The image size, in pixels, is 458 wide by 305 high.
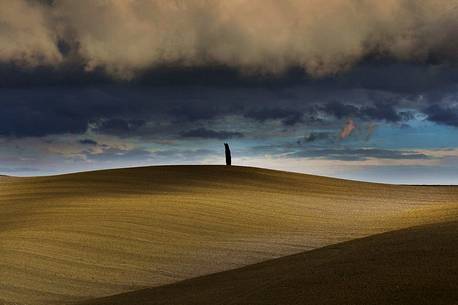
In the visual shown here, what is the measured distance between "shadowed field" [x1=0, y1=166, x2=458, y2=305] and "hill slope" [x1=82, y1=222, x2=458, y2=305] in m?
1.94

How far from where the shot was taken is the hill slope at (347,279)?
6121 millimetres

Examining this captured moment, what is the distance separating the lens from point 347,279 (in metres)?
6.95

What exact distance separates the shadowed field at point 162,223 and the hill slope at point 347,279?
→ 76.3 inches

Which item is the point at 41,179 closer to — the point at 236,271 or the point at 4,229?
the point at 4,229

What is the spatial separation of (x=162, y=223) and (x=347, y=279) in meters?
8.27

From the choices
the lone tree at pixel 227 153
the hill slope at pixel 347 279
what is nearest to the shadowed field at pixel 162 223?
the hill slope at pixel 347 279

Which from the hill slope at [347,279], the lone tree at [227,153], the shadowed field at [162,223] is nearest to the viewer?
the hill slope at [347,279]

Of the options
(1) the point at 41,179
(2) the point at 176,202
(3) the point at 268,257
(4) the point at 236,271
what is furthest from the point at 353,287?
(1) the point at 41,179

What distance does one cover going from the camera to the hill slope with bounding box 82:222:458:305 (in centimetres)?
612

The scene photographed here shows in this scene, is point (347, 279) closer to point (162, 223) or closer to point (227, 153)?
point (162, 223)

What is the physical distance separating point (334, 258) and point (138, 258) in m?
4.40

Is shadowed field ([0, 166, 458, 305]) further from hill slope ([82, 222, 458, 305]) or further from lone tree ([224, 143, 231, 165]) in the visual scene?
lone tree ([224, 143, 231, 165])

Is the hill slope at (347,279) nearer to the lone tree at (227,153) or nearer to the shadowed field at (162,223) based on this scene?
the shadowed field at (162,223)

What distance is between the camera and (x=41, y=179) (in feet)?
81.3
